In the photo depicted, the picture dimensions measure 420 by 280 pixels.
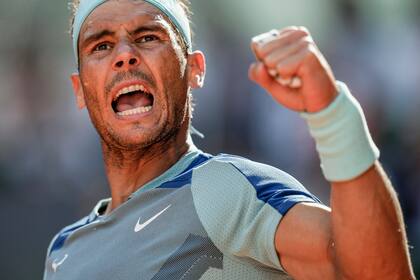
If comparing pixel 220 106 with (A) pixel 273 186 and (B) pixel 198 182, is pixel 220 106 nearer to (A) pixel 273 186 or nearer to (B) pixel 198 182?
(B) pixel 198 182

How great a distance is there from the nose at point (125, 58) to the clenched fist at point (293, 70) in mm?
1354

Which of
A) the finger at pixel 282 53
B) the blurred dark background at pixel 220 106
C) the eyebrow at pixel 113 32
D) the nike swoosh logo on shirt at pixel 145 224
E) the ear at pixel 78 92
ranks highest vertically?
the finger at pixel 282 53

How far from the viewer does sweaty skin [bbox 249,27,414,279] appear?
103 inches

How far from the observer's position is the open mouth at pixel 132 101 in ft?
12.9

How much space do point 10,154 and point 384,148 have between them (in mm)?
3591

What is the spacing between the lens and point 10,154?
8961 millimetres

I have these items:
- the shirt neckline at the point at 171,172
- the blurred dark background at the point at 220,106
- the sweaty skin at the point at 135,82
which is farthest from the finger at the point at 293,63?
the blurred dark background at the point at 220,106

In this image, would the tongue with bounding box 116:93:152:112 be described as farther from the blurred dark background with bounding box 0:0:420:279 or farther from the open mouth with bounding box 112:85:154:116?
the blurred dark background with bounding box 0:0:420:279

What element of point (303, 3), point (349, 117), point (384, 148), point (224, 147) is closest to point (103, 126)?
point (349, 117)

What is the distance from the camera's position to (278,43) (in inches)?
103

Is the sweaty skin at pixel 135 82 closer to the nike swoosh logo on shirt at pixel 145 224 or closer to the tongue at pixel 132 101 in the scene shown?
the tongue at pixel 132 101

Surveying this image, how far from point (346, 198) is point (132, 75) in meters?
1.52

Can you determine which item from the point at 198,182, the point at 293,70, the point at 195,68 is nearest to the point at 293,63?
the point at 293,70

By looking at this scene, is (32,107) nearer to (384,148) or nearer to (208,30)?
(208,30)
